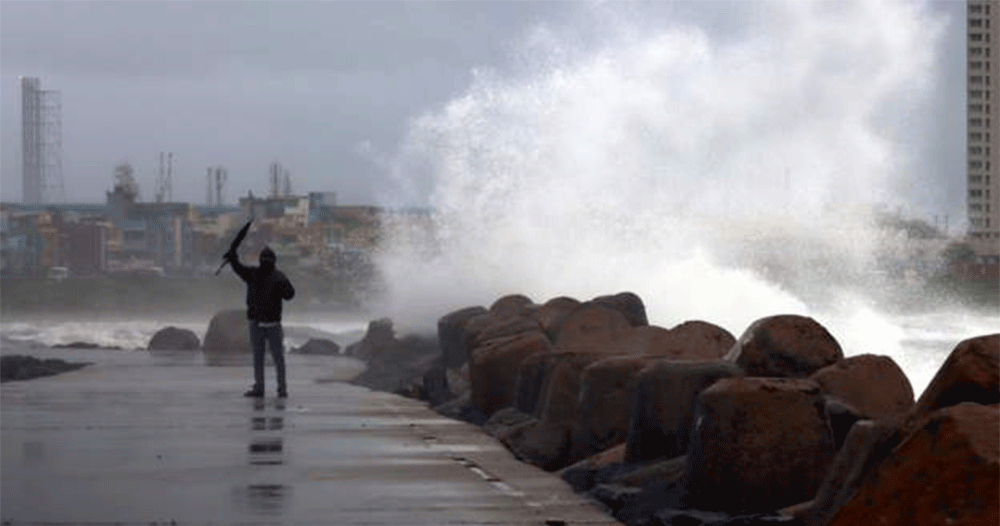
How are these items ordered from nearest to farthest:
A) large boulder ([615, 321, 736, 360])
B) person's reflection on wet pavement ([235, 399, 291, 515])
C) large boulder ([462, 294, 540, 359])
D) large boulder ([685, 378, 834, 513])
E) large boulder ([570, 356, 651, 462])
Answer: large boulder ([685, 378, 834, 513]), person's reflection on wet pavement ([235, 399, 291, 515]), large boulder ([570, 356, 651, 462]), large boulder ([615, 321, 736, 360]), large boulder ([462, 294, 540, 359])

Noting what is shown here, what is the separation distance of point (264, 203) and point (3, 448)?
93.2 m

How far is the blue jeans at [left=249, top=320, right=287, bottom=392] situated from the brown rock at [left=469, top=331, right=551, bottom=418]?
8.32ft

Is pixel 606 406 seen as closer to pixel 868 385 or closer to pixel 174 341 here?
pixel 868 385

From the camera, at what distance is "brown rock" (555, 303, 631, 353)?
19.1 m

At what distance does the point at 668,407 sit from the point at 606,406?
1516 mm

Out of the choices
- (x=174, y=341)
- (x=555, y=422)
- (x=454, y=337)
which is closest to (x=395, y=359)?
(x=454, y=337)

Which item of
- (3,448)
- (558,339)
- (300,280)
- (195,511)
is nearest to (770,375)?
(195,511)

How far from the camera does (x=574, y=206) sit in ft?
140

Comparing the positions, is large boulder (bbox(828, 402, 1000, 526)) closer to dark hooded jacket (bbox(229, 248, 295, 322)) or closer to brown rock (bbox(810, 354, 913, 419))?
brown rock (bbox(810, 354, 913, 419))

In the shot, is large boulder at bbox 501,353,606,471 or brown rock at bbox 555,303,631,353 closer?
large boulder at bbox 501,353,606,471

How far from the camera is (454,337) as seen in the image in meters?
25.3

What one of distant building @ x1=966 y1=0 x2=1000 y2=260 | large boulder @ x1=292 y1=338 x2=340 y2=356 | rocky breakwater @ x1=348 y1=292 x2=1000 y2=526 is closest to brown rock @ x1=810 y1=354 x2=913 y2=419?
rocky breakwater @ x1=348 y1=292 x2=1000 y2=526

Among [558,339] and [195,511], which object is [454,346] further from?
[195,511]

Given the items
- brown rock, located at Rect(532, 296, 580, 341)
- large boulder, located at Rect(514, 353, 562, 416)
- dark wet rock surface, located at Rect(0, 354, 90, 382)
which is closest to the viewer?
large boulder, located at Rect(514, 353, 562, 416)
